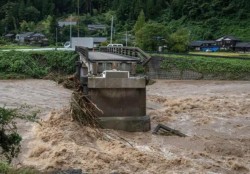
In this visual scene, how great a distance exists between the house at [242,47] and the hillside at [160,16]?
752 centimetres

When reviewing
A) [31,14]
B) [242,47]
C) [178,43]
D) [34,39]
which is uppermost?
[31,14]

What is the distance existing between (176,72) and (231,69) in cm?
535

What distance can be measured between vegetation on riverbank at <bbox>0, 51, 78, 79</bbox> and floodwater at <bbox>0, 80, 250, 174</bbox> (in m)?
18.3

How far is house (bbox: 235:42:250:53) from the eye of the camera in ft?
236

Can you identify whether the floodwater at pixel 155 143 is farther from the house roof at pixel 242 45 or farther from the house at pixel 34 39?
the house at pixel 34 39

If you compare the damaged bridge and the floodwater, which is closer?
the floodwater

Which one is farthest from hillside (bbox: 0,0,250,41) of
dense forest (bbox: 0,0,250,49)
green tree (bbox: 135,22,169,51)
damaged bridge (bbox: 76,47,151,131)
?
damaged bridge (bbox: 76,47,151,131)

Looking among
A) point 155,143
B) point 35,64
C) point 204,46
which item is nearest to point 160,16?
point 204,46

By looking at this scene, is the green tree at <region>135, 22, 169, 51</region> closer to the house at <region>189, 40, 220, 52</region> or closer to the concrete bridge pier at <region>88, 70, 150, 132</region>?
the house at <region>189, 40, 220, 52</region>

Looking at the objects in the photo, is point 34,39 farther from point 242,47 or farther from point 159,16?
point 242,47

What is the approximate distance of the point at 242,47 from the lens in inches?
2884

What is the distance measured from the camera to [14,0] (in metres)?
124

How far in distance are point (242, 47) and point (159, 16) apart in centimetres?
3096

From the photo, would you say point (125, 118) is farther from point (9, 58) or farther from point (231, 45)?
point (231, 45)
